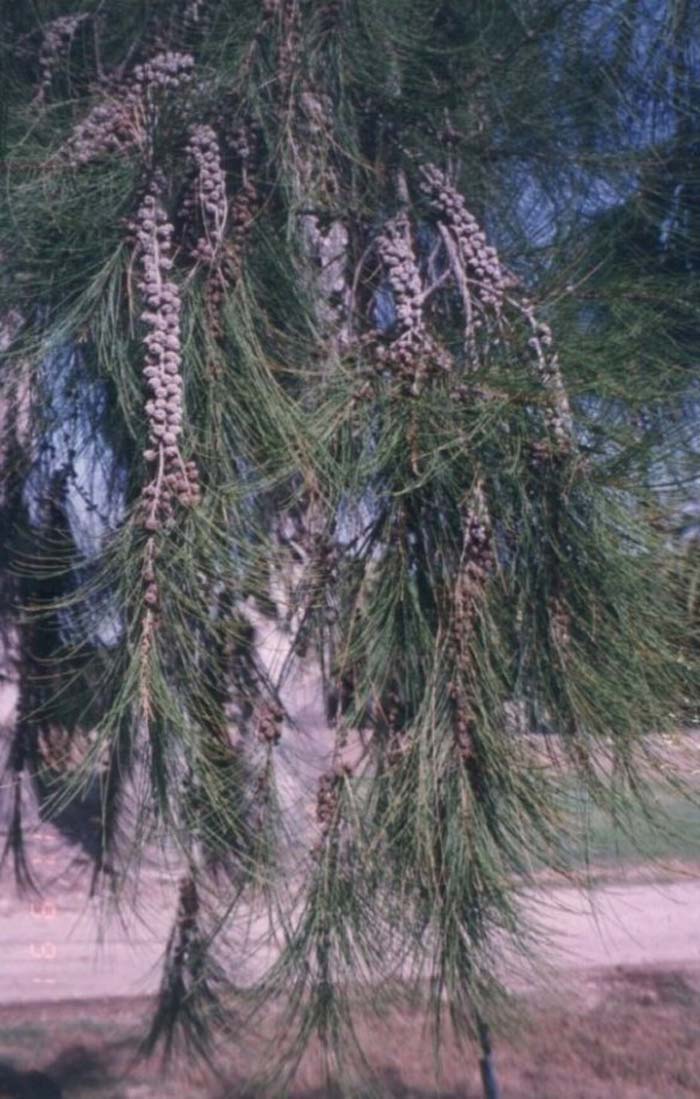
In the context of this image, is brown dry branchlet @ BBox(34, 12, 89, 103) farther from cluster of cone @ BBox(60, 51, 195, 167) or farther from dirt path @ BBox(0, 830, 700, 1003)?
dirt path @ BBox(0, 830, 700, 1003)

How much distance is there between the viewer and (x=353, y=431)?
3.62 m

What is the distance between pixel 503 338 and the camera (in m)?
3.63

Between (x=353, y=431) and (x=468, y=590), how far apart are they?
51cm

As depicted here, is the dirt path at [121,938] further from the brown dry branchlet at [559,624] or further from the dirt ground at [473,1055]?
the brown dry branchlet at [559,624]

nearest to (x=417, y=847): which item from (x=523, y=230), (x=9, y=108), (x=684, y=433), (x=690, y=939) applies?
(x=684, y=433)

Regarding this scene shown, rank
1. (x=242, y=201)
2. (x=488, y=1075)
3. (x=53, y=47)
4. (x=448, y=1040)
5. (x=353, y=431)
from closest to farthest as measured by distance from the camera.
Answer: (x=353, y=431), (x=242, y=201), (x=53, y=47), (x=488, y=1075), (x=448, y=1040)

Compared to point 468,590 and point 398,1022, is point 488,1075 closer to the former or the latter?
point 398,1022

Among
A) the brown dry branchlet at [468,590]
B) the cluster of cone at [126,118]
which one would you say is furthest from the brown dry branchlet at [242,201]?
the brown dry branchlet at [468,590]

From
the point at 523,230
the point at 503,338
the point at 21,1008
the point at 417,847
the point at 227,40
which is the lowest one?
the point at 21,1008

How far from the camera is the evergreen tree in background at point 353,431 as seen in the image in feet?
11.1

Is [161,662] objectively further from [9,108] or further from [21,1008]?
[21,1008]

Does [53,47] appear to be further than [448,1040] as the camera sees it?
No

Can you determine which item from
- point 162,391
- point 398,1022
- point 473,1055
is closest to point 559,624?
point 162,391

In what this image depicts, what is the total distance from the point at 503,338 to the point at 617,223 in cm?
80
